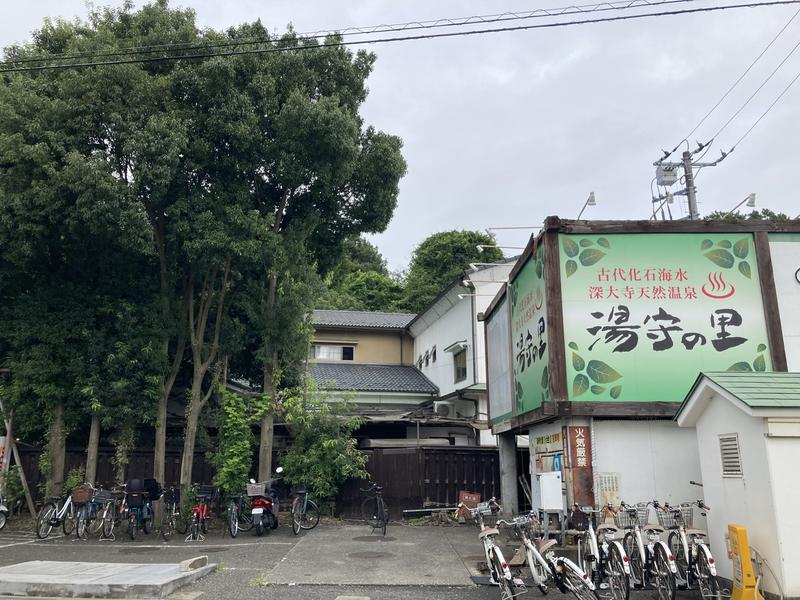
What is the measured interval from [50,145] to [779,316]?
14.5 metres

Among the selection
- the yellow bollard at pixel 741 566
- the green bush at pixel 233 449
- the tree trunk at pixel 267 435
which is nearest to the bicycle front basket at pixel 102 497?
the green bush at pixel 233 449

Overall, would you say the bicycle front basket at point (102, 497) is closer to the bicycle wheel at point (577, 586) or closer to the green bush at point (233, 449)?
the green bush at point (233, 449)

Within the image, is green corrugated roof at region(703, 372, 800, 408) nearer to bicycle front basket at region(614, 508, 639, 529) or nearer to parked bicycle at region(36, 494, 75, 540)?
bicycle front basket at region(614, 508, 639, 529)

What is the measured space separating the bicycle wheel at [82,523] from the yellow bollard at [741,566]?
1250 centimetres

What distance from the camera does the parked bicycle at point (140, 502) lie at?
13289 millimetres

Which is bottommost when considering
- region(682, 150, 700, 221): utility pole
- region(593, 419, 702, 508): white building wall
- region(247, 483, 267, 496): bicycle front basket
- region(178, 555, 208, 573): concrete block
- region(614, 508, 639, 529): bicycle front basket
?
region(178, 555, 208, 573): concrete block

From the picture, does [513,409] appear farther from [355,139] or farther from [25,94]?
[25,94]

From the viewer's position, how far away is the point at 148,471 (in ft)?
53.1

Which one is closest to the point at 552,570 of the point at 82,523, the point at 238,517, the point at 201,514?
the point at 201,514

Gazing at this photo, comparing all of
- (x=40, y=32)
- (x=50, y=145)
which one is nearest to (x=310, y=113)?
(x=50, y=145)

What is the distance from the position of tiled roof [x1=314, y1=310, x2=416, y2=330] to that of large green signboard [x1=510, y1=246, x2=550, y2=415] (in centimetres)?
1391

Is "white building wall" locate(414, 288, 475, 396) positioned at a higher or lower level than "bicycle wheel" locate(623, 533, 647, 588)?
higher

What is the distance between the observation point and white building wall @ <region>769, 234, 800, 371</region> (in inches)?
416

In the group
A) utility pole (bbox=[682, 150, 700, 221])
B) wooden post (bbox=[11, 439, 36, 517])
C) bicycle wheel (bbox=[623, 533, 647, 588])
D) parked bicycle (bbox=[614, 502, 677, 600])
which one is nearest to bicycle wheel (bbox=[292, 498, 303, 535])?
wooden post (bbox=[11, 439, 36, 517])
